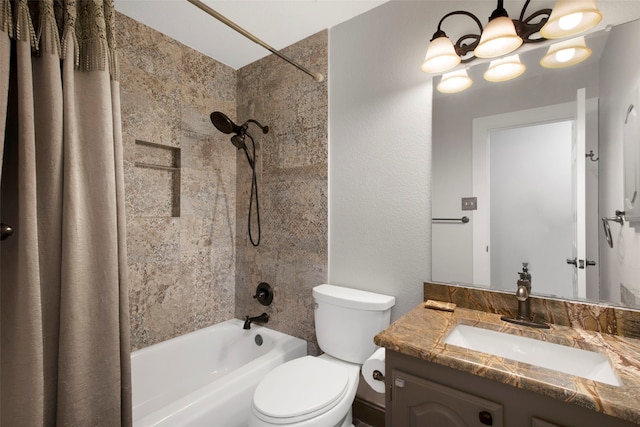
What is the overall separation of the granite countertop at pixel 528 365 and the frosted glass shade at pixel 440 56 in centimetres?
113

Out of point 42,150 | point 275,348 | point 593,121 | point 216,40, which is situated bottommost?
point 275,348

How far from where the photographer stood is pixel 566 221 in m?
1.22

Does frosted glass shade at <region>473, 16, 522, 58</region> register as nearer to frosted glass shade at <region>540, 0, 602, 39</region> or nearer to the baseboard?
frosted glass shade at <region>540, 0, 602, 39</region>

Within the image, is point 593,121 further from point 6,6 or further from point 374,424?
point 6,6

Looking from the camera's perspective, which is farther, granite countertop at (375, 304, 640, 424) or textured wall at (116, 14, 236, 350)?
textured wall at (116, 14, 236, 350)

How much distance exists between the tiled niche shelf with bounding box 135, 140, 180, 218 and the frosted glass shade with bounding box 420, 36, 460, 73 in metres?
1.71

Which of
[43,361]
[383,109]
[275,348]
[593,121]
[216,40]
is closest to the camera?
[43,361]

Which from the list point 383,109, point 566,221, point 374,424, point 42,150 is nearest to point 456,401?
point 566,221

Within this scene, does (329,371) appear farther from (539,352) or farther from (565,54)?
(565,54)

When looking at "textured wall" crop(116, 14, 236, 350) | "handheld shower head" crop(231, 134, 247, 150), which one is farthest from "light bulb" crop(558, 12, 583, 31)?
"textured wall" crop(116, 14, 236, 350)

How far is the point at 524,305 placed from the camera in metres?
1.20

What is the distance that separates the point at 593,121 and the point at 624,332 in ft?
2.62

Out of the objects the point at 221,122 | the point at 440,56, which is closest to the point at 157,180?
the point at 221,122

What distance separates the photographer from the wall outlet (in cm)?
141
